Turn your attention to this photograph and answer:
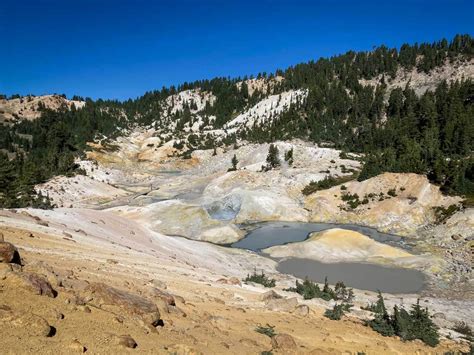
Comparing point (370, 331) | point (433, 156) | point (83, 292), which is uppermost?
point (433, 156)

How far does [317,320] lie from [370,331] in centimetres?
271

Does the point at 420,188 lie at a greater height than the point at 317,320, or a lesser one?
greater

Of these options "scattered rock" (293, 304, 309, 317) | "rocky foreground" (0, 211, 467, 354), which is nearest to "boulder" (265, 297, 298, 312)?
"rocky foreground" (0, 211, 467, 354)

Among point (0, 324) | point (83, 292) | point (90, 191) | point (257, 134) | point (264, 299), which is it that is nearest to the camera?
point (0, 324)

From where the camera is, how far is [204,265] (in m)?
39.4

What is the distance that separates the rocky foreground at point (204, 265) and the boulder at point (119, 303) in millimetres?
38

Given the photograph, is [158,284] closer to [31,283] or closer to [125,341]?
[31,283]

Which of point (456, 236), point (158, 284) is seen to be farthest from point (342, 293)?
point (456, 236)

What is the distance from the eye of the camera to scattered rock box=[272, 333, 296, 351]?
48.0 ft

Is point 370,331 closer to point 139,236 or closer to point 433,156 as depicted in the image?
point 139,236

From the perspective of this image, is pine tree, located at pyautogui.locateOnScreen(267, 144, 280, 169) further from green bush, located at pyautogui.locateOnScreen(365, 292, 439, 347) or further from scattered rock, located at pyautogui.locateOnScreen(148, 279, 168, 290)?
scattered rock, located at pyautogui.locateOnScreen(148, 279, 168, 290)

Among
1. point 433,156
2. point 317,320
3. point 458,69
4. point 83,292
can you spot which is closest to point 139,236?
point 317,320

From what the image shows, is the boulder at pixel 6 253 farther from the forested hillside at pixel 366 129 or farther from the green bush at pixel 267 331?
the forested hillside at pixel 366 129

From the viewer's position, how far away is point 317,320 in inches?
819
